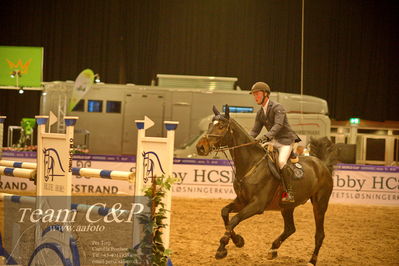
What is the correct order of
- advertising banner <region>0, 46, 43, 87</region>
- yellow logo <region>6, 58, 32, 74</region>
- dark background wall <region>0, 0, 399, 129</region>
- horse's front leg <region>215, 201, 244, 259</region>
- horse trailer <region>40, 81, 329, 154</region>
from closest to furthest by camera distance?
horse's front leg <region>215, 201, 244, 259</region>
horse trailer <region>40, 81, 329, 154</region>
advertising banner <region>0, 46, 43, 87</region>
yellow logo <region>6, 58, 32, 74</region>
dark background wall <region>0, 0, 399, 129</region>

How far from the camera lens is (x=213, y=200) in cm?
1345

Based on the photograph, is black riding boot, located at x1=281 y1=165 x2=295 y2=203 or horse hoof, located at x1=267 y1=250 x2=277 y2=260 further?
horse hoof, located at x1=267 y1=250 x2=277 y2=260

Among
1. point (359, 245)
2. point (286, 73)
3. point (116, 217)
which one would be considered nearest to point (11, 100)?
point (286, 73)

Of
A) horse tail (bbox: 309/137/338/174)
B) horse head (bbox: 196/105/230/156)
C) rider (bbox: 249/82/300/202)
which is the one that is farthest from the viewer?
horse tail (bbox: 309/137/338/174)

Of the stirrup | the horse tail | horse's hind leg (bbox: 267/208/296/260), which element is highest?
the horse tail

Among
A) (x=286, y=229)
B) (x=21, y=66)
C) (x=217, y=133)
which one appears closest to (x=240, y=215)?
(x=217, y=133)

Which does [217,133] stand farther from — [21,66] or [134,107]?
[21,66]

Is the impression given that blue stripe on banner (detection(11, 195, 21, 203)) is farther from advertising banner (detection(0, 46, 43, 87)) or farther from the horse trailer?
advertising banner (detection(0, 46, 43, 87))

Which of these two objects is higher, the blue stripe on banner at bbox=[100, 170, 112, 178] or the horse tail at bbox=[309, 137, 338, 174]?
the horse tail at bbox=[309, 137, 338, 174]

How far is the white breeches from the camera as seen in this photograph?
7.24 meters

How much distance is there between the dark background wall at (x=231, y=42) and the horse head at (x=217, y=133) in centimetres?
1920

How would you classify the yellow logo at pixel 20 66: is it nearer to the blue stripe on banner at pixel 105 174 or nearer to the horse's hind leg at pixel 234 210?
the horse's hind leg at pixel 234 210

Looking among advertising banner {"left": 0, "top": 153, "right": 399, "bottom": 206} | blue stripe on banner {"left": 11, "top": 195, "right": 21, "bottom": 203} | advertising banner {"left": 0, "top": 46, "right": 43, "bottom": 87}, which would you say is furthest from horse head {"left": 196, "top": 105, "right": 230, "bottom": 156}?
advertising banner {"left": 0, "top": 46, "right": 43, "bottom": 87}

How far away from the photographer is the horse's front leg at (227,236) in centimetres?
632
